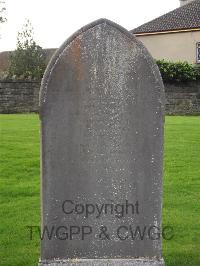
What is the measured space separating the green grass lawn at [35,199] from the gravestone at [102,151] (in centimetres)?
145

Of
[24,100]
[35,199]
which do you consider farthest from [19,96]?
[35,199]

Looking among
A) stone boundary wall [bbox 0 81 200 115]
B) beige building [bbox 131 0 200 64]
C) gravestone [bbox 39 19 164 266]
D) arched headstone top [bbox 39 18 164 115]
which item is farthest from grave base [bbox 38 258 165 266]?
beige building [bbox 131 0 200 64]

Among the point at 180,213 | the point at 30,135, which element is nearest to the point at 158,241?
the point at 180,213

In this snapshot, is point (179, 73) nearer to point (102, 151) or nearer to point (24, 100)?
point (24, 100)

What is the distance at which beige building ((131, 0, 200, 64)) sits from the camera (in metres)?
37.5

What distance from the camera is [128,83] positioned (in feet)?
13.3

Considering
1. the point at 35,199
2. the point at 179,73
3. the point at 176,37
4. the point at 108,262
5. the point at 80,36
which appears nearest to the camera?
the point at 80,36

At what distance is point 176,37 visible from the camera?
3803 centimetres

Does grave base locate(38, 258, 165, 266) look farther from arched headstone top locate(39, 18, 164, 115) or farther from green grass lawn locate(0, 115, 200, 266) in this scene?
green grass lawn locate(0, 115, 200, 266)

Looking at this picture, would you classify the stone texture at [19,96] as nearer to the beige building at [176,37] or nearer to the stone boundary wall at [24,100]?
the stone boundary wall at [24,100]

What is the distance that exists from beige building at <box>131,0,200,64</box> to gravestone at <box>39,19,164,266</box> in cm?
3406

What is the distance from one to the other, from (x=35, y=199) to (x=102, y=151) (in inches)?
165

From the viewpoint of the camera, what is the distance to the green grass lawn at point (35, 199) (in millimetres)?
5832

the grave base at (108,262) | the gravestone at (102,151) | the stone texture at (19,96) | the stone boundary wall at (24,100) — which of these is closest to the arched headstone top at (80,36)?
the gravestone at (102,151)
